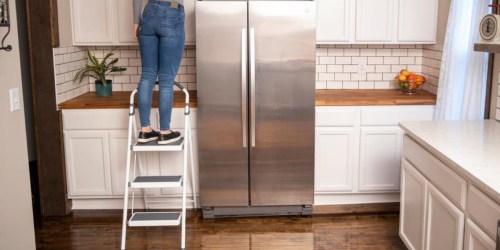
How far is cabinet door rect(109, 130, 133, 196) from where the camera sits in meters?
4.16

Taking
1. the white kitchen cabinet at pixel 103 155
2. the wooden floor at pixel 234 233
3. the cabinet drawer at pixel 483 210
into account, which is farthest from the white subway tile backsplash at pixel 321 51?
the cabinet drawer at pixel 483 210

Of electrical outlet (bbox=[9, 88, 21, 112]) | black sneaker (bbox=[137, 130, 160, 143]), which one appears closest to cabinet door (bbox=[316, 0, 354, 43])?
black sneaker (bbox=[137, 130, 160, 143])

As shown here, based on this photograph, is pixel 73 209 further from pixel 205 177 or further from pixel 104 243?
pixel 205 177

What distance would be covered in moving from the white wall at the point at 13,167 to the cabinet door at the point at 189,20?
5.61 ft

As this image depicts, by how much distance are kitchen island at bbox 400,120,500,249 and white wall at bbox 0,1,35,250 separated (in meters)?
2.07

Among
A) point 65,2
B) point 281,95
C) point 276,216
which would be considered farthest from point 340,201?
point 65,2

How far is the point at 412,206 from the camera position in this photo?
3.12 meters

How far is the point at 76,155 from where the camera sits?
13.7ft

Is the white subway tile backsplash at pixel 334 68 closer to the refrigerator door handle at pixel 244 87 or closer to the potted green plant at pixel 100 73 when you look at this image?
the refrigerator door handle at pixel 244 87

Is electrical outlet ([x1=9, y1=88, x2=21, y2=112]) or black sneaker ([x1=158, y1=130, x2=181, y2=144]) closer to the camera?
electrical outlet ([x1=9, y1=88, x2=21, y2=112])

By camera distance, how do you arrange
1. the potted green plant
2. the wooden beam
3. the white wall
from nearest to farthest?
the white wall < the wooden beam < the potted green plant

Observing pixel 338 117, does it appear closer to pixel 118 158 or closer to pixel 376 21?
pixel 376 21

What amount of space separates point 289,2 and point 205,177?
1.42 metres

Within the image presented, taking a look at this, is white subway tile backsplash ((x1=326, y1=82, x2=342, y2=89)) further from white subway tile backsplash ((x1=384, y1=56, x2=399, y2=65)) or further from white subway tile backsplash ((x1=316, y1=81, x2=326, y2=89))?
white subway tile backsplash ((x1=384, y1=56, x2=399, y2=65))
